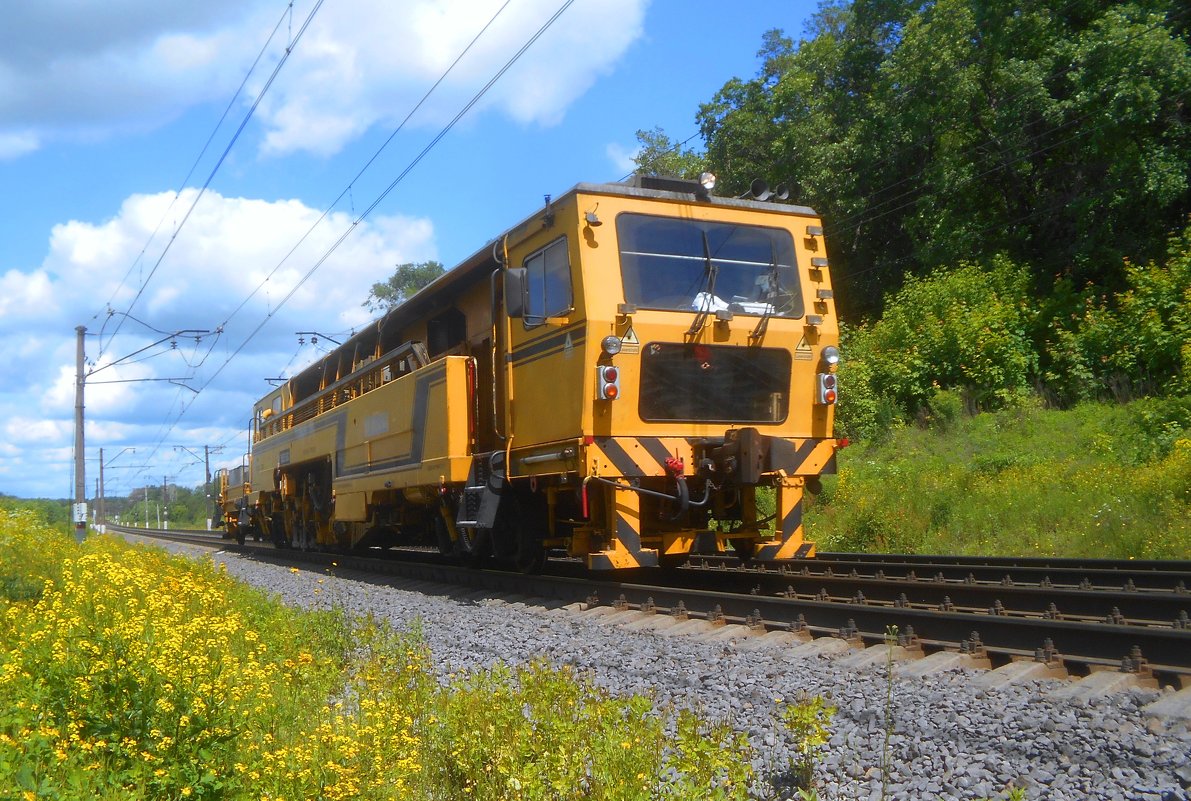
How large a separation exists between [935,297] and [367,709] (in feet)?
61.4

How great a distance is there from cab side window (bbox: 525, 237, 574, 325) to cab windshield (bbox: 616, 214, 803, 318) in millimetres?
536

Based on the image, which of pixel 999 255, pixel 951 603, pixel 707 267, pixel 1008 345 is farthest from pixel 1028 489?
pixel 999 255

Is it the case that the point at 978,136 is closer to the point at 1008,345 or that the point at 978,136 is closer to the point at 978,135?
the point at 978,135

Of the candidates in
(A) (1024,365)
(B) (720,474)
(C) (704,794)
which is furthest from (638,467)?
(A) (1024,365)

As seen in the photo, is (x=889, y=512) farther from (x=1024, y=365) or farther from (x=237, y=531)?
(x=237, y=531)

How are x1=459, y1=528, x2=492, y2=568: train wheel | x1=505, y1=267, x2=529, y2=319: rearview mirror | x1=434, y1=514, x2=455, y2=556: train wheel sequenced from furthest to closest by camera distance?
x1=434, y1=514, x2=455, y2=556: train wheel
x1=459, y1=528, x2=492, y2=568: train wheel
x1=505, y1=267, x2=529, y2=319: rearview mirror

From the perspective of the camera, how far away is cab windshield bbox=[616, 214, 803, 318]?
29.2 feet

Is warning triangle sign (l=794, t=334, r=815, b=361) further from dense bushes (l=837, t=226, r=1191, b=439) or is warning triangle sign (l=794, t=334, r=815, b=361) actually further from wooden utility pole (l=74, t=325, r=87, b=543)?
wooden utility pole (l=74, t=325, r=87, b=543)

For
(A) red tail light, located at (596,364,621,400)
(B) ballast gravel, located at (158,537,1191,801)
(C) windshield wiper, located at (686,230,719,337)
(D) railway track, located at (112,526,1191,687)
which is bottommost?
(B) ballast gravel, located at (158,537,1191,801)

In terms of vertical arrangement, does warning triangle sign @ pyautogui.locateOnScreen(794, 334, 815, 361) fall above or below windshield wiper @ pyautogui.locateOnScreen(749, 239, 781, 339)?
below


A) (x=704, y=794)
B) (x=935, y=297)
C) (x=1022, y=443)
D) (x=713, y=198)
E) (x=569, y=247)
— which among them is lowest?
(x=704, y=794)

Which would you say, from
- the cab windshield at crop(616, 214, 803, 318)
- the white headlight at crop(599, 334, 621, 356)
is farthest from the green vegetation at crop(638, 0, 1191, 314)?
the white headlight at crop(599, 334, 621, 356)

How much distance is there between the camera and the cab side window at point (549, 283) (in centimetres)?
892

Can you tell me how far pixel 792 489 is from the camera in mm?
9297
